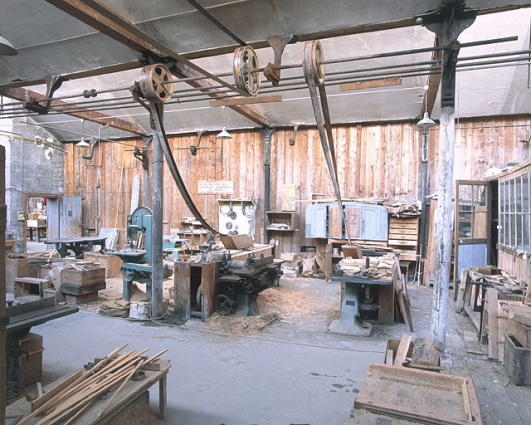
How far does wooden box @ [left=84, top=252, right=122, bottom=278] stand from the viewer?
8.43 metres

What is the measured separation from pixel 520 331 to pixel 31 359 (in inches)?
186

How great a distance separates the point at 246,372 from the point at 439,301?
2166 mm

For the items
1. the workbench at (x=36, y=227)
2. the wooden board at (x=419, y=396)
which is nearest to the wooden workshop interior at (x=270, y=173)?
the wooden board at (x=419, y=396)

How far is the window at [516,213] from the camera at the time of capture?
5.18m

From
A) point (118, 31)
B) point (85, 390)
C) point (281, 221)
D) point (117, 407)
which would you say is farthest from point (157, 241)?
point (281, 221)

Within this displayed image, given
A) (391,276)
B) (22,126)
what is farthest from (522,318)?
(22,126)

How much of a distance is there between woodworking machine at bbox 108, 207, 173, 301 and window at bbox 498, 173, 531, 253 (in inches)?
219

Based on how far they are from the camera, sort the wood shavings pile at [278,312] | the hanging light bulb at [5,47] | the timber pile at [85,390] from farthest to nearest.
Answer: the wood shavings pile at [278,312]
the hanging light bulb at [5,47]
the timber pile at [85,390]

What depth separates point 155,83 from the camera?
4.05 meters

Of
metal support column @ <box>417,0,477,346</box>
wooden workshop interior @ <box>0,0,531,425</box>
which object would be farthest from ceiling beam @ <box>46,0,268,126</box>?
metal support column @ <box>417,0,477,346</box>

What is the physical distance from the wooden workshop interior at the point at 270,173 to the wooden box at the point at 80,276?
0.16ft

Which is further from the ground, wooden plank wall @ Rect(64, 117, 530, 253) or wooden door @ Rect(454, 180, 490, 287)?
wooden plank wall @ Rect(64, 117, 530, 253)

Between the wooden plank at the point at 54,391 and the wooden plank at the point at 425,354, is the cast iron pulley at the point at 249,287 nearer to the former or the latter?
the wooden plank at the point at 425,354

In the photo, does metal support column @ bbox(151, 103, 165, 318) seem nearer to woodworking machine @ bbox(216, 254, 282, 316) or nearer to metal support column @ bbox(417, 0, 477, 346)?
woodworking machine @ bbox(216, 254, 282, 316)
